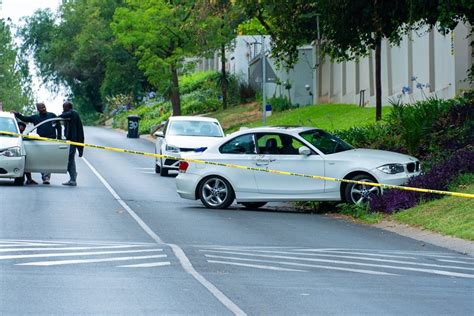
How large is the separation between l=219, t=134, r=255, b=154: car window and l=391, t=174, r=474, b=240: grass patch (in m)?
3.52

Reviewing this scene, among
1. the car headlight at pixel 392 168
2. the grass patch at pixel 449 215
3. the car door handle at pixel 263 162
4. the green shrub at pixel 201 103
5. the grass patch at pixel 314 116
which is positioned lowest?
the grass patch at pixel 449 215

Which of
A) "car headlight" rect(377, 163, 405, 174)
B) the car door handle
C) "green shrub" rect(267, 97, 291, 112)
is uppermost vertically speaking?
"green shrub" rect(267, 97, 291, 112)

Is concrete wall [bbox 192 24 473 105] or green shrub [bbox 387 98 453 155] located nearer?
green shrub [bbox 387 98 453 155]

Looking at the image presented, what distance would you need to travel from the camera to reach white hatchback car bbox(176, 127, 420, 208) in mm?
20906

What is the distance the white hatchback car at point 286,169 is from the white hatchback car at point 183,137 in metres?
→ 8.23

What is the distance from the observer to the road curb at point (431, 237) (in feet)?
53.1

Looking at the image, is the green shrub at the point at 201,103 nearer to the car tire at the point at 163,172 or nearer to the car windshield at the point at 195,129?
the car windshield at the point at 195,129

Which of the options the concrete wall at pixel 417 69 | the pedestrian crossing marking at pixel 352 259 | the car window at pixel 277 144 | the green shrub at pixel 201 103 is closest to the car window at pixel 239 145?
the car window at pixel 277 144

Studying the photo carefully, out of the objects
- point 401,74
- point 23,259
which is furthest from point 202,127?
point 23,259

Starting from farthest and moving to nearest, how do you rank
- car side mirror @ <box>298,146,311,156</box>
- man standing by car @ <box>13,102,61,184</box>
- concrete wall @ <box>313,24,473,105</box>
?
1. concrete wall @ <box>313,24,473,105</box>
2. man standing by car @ <box>13,102,61,184</box>
3. car side mirror @ <box>298,146,311,156</box>

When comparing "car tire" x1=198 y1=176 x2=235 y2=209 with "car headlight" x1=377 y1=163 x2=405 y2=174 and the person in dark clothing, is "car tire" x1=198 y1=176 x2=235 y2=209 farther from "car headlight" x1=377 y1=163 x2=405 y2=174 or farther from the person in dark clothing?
the person in dark clothing

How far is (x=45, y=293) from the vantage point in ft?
35.3

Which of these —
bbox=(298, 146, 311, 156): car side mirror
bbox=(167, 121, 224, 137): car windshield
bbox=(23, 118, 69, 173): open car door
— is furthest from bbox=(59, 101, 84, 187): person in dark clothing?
bbox=(298, 146, 311, 156): car side mirror

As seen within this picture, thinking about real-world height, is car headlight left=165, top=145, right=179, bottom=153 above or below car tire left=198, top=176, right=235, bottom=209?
above
